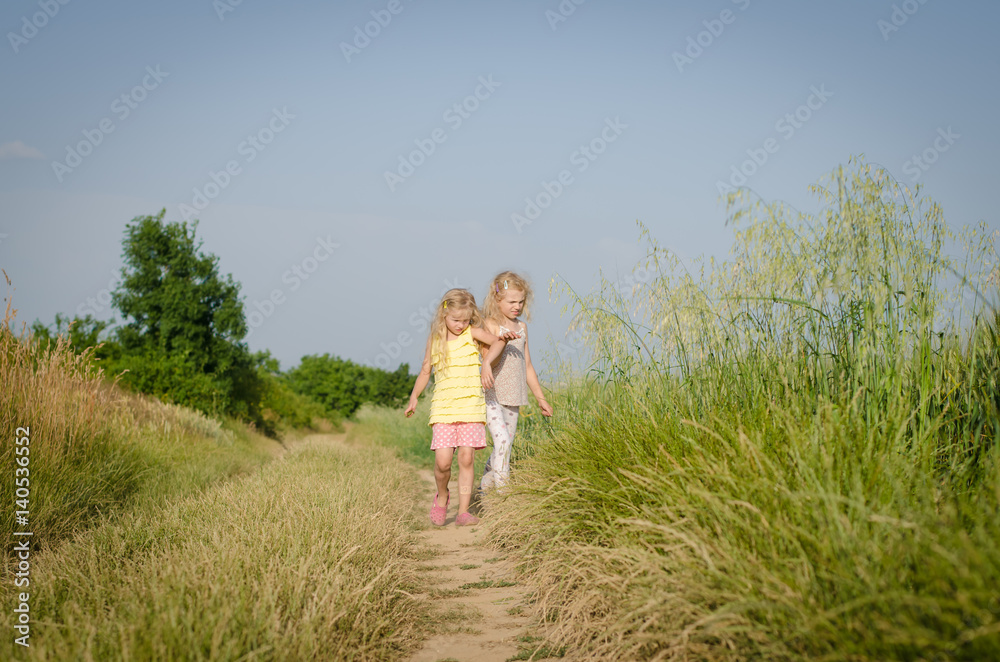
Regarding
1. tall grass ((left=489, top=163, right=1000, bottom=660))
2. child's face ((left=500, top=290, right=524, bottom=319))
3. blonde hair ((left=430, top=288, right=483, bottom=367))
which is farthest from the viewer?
child's face ((left=500, top=290, right=524, bottom=319))

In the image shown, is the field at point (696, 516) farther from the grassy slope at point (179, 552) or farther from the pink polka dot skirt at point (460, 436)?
the pink polka dot skirt at point (460, 436)

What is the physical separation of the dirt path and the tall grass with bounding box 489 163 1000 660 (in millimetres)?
202

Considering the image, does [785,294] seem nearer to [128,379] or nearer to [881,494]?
[881,494]

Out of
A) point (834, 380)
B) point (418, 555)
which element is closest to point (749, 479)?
point (834, 380)

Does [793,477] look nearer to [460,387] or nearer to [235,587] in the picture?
[235,587]

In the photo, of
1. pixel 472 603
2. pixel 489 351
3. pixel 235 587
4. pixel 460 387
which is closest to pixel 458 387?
pixel 460 387

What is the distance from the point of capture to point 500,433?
539 cm

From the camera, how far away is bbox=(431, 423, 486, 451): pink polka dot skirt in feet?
16.6

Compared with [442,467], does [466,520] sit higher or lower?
lower

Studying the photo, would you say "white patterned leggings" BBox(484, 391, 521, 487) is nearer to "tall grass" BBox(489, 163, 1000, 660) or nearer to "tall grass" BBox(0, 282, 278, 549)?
"tall grass" BBox(489, 163, 1000, 660)

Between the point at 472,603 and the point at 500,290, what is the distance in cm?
293

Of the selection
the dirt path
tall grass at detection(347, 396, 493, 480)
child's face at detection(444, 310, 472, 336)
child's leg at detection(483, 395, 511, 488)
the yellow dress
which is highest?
child's face at detection(444, 310, 472, 336)

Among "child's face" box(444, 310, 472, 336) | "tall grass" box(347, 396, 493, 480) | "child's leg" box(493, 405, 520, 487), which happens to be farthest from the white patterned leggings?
"tall grass" box(347, 396, 493, 480)

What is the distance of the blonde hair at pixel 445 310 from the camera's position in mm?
5172
